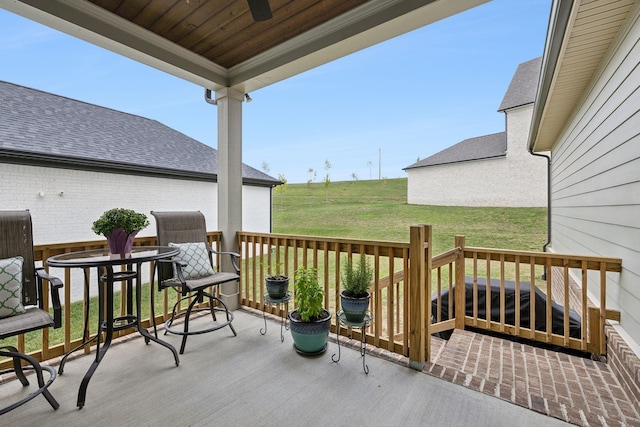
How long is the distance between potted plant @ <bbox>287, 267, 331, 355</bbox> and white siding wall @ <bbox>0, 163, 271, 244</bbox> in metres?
5.42

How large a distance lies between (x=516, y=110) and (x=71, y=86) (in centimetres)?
1224

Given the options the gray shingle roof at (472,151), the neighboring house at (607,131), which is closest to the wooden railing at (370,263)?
the neighboring house at (607,131)

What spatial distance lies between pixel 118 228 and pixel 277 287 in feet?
4.62

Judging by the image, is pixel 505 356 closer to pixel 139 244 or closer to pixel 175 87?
pixel 139 244

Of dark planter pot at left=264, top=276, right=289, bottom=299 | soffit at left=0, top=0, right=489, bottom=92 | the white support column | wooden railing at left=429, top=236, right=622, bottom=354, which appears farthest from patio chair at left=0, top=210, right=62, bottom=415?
wooden railing at left=429, top=236, right=622, bottom=354

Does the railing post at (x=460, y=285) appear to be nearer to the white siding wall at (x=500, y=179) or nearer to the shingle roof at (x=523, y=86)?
the white siding wall at (x=500, y=179)

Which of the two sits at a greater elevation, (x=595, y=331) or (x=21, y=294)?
(x=21, y=294)

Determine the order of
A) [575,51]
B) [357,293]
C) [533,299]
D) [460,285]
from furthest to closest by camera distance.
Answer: [460,285] → [533,299] → [575,51] → [357,293]

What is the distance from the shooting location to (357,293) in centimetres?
241

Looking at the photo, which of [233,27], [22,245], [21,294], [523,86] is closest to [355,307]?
[21,294]

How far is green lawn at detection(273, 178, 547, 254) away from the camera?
254 inches

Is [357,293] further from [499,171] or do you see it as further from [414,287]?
[499,171]

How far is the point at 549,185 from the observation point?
6336mm

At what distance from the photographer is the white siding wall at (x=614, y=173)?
2123mm
